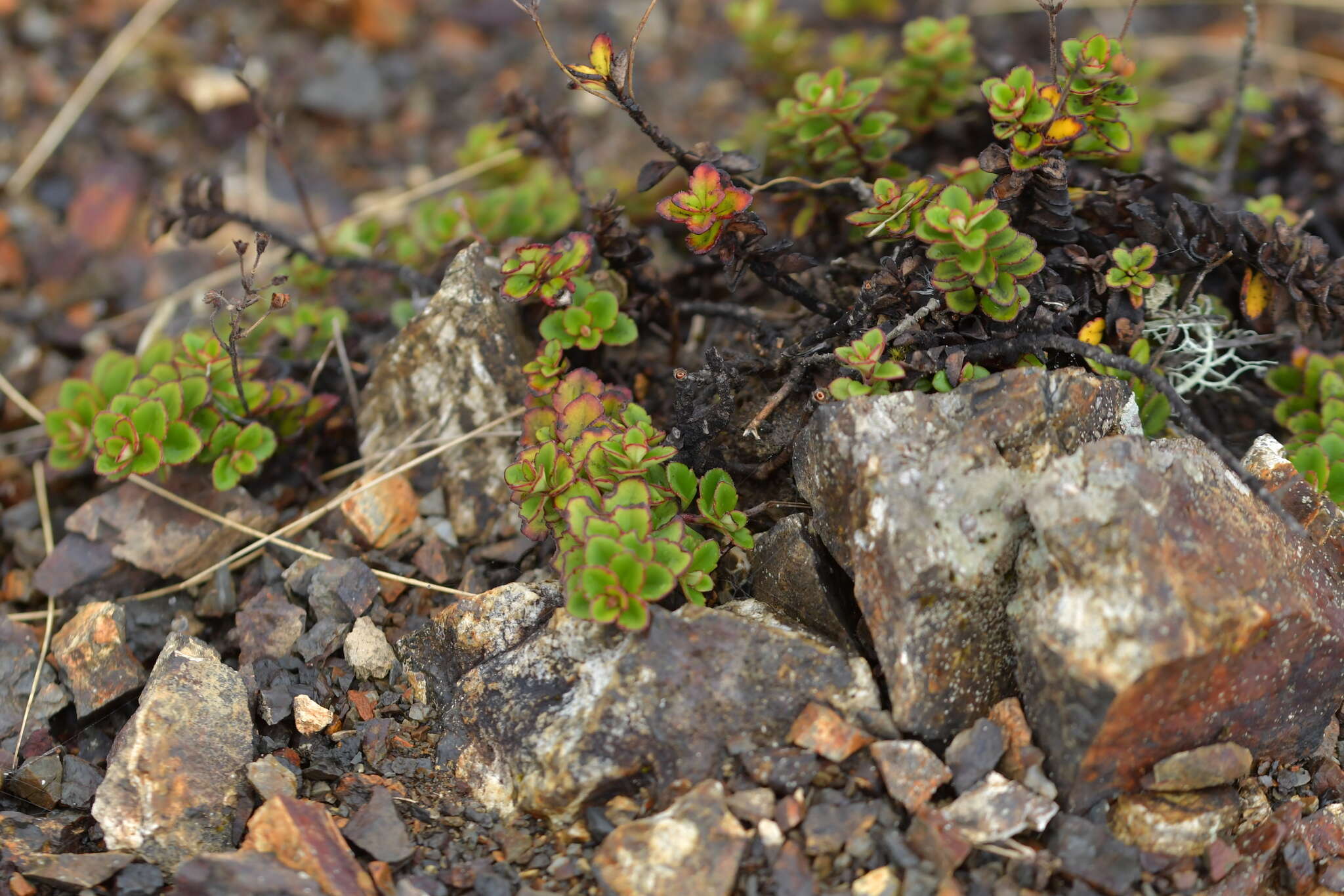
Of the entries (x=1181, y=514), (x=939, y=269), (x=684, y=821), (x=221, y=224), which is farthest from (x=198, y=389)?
(x=1181, y=514)

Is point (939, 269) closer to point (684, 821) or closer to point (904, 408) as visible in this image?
point (904, 408)

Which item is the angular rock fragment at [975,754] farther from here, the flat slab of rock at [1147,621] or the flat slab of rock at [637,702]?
the flat slab of rock at [637,702]

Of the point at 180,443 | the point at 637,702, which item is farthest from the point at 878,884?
the point at 180,443

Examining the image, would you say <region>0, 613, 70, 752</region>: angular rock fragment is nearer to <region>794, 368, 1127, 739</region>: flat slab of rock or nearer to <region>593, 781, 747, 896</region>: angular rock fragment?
<region>593, 781, 747, 896</region>: angular rock fragment

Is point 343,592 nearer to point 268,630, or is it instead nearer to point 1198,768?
point 268,630

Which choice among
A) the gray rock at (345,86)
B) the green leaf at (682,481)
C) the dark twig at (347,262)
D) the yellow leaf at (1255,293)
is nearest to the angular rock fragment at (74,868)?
the green leaf at (682,481)
